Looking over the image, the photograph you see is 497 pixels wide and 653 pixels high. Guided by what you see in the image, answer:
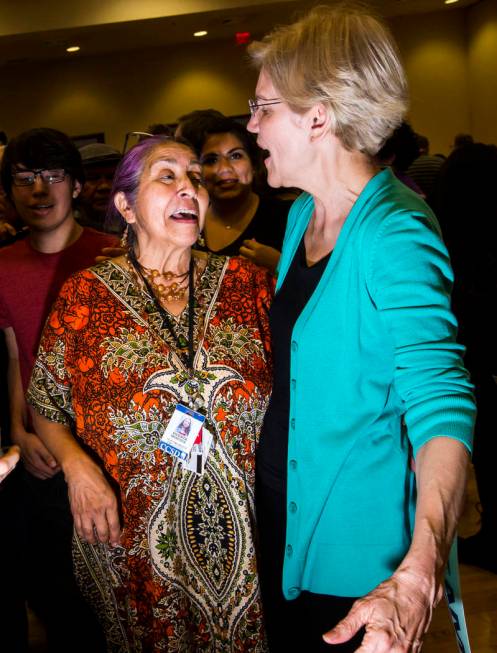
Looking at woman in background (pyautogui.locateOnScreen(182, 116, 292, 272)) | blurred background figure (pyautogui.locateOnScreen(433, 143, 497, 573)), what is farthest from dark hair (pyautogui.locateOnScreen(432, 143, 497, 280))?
woman in background (pyautogui.locateOnScreen(182, 116, 292, 272))

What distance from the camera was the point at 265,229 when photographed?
2.62m

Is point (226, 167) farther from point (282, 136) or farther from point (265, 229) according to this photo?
point (282, 136)

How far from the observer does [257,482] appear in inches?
69.0

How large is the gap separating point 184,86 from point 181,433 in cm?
925

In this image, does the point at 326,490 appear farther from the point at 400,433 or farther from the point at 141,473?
the point at 141,473

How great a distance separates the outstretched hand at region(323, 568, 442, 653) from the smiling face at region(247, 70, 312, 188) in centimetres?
88

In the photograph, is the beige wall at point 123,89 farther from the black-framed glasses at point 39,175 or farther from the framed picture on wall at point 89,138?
the black-framed glasses at point 39,175

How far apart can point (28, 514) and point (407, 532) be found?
1.45m

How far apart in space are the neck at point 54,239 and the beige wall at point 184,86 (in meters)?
8.06

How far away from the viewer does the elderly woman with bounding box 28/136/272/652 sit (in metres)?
1.68

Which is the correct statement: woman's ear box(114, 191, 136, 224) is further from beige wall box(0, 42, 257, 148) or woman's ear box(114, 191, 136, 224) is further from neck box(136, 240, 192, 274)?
beige wall box(0, 42, 257, 148)

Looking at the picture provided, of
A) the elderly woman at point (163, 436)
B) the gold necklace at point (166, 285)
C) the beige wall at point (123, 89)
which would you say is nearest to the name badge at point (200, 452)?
the elderly woman at point (163, 436)

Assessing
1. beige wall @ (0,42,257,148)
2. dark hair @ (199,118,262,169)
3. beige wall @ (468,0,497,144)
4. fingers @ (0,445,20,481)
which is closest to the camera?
fingers @ (0,445,20,481)

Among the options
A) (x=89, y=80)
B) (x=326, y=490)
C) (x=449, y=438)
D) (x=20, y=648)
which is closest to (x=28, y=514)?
(x=20, y=648)
